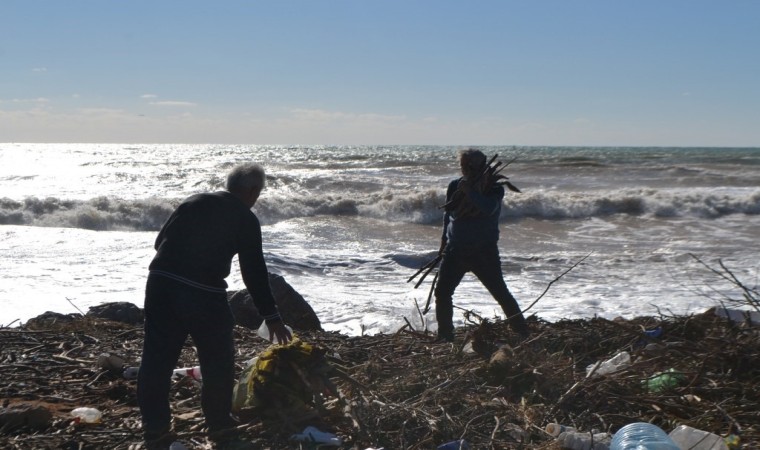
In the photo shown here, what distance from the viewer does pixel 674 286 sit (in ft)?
36.0

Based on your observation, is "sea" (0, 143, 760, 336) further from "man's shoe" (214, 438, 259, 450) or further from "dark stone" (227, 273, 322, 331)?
"man's shoe" (214, 438, 259, 450)

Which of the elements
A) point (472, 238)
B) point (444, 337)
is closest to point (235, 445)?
point (444, 337)

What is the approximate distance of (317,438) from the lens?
12.1 feet

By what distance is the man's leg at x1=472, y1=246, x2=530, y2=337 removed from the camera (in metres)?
5.76

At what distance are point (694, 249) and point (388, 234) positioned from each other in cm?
718

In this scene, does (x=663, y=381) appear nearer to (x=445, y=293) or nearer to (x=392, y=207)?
(x=445, y=293)

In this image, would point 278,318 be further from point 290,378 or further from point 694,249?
point 694,249

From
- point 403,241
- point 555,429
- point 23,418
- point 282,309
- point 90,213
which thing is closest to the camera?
point 555,429

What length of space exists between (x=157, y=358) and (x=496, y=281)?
2902mm

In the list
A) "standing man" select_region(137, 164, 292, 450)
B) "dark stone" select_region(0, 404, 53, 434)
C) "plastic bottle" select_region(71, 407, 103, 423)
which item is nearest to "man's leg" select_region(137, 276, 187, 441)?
"standing man" select_region(137, 164, 292, 450)

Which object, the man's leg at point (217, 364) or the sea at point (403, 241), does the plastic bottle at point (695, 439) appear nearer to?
the sea at point (403, 241)

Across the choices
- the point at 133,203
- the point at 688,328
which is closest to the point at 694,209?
the point at 133,203

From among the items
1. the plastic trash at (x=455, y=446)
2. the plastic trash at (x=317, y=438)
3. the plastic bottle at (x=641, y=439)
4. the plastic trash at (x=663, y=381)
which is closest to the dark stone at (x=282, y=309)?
the plastic trash at (x=317, y=438)

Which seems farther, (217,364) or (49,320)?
(49,320)
